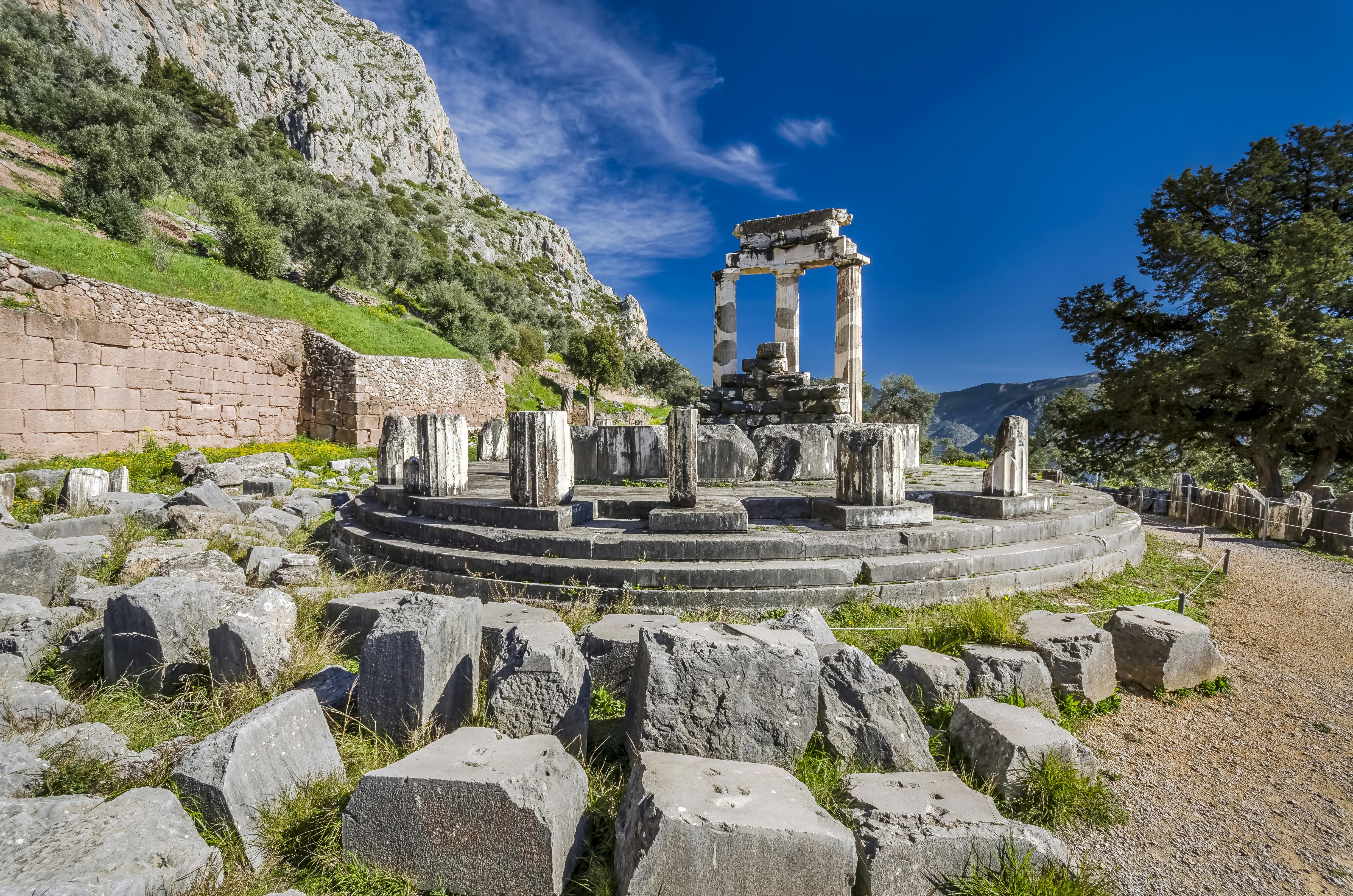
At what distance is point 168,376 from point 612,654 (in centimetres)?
1574

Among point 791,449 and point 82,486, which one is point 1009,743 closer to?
point 791,449

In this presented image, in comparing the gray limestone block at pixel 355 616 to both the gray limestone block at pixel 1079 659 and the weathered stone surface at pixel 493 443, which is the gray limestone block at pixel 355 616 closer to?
the gray limestone block at pixel 1079 659

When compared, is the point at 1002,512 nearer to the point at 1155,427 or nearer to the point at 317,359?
the point at 1155,427

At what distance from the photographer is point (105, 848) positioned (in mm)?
1828

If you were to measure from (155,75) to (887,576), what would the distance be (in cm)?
5166

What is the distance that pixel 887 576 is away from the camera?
17.7 ft

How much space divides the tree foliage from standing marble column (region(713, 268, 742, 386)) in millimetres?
12536

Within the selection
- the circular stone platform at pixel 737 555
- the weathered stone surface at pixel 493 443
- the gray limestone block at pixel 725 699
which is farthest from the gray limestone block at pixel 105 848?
the weathered stone surface at pixel 493 443

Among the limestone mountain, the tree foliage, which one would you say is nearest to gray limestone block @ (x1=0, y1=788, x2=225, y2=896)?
the tree foliage

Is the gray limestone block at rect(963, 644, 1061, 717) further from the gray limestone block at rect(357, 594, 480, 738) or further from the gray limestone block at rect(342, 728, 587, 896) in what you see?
the gray limestone block at rect(357, 594, 480, 738)

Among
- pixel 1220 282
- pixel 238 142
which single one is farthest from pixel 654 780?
pixel 238 142

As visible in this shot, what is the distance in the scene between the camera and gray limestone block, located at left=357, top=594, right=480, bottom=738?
9.62 feet

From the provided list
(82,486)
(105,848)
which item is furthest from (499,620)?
(82,486)

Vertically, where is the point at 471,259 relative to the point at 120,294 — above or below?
above
